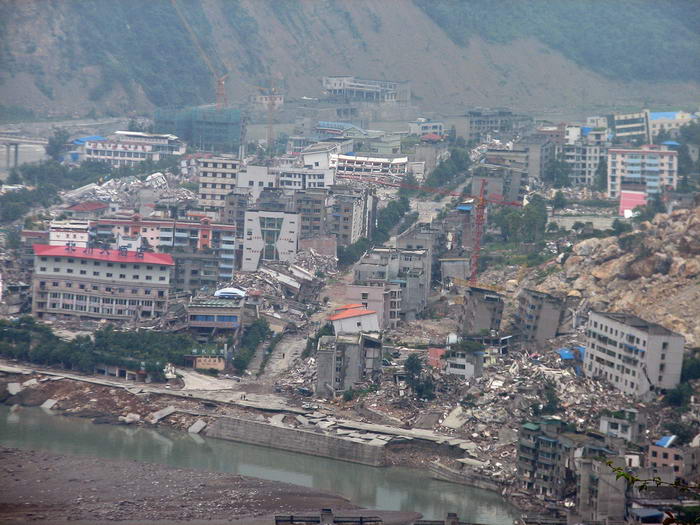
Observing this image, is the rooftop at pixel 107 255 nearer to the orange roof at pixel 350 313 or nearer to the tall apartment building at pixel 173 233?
the tall apartment building at pixel 173 233

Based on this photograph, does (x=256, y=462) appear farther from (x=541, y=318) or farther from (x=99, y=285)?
(x=99, y=285)

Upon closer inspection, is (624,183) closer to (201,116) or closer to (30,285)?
(201,116)

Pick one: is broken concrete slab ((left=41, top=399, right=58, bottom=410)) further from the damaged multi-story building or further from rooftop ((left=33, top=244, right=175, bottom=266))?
the damaged multi-story building

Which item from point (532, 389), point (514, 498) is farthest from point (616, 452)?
point (532, 389)

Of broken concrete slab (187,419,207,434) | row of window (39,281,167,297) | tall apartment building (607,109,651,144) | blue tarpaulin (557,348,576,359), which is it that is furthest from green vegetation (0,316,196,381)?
tall apartment building (607,109,651,144)

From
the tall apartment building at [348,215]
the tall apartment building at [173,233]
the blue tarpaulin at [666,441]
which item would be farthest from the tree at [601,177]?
the blue tarpaulin at [666,441]
